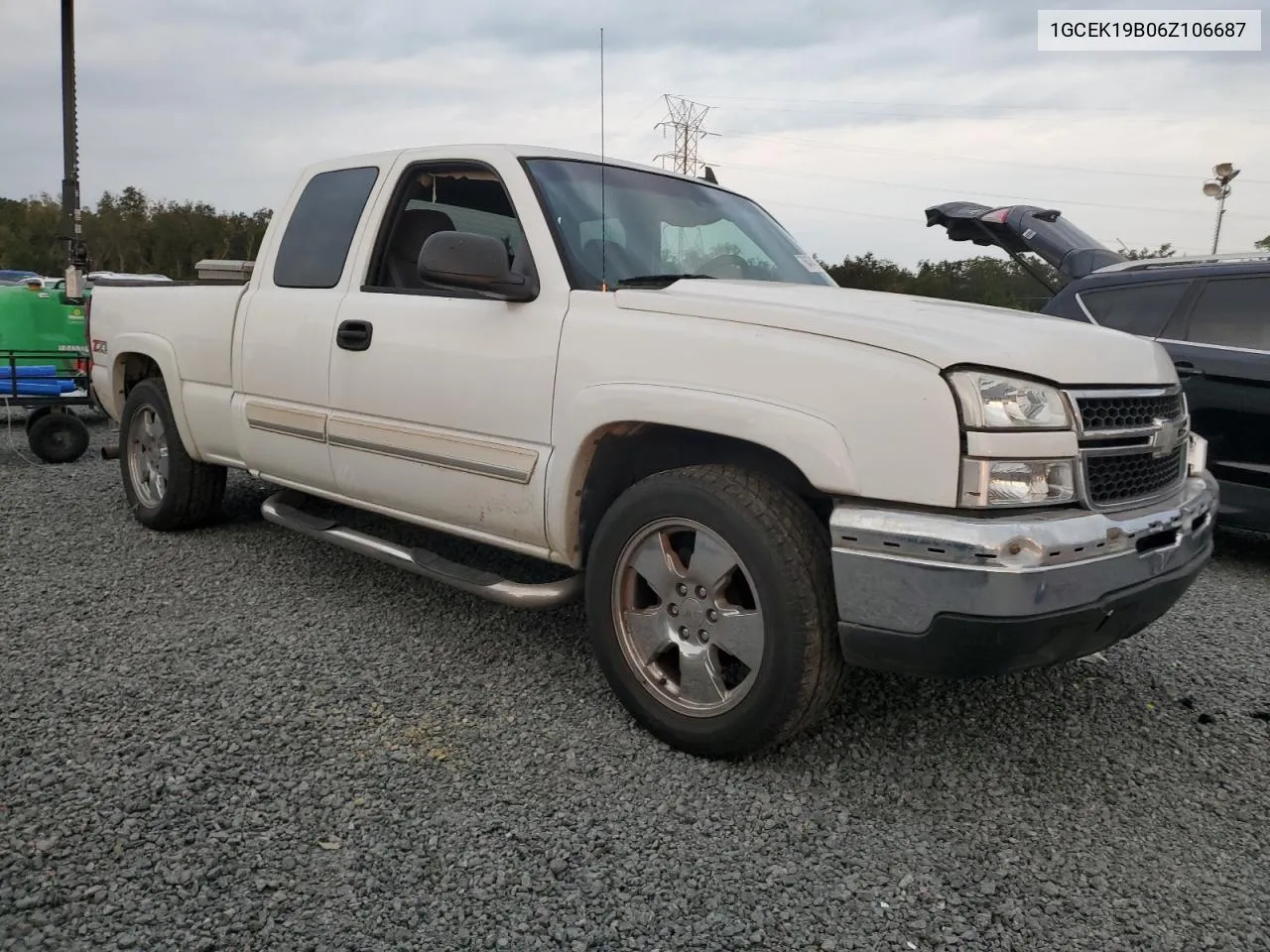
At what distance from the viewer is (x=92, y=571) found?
4543 mm

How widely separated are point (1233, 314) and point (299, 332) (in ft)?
16.6

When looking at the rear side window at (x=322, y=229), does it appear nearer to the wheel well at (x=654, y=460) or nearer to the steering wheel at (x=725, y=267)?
the steering wheel at (x=725, y=267)

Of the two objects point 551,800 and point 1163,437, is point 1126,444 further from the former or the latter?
point 551,800

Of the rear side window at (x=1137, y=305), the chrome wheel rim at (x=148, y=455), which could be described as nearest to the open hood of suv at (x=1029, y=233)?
the rear side window at (x=1137, y=305)

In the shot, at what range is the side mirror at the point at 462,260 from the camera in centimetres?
299

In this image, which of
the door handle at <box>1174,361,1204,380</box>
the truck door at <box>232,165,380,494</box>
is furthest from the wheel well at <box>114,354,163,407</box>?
the door handle at <box>1174,361,1204,380</box>

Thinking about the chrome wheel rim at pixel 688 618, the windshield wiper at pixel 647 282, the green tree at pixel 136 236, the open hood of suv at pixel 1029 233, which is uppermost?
the green tree at pixel 136 236

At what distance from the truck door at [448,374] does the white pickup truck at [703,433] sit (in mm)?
12

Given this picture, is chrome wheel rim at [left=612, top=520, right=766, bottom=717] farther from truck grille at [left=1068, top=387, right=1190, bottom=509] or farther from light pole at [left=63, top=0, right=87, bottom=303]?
light pole at [left=63, top=0, right=87, bottom=303]

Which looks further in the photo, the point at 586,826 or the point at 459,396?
the point at 459,396

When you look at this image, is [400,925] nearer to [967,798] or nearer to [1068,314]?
[967,798]

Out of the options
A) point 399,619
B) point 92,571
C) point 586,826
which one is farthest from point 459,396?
point 92,571

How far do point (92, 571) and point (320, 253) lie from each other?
1917 mm

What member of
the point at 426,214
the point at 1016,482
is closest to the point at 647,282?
the point at 426,214
